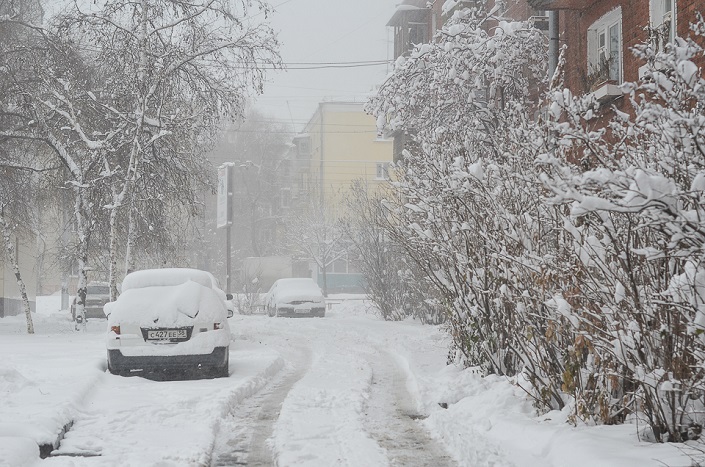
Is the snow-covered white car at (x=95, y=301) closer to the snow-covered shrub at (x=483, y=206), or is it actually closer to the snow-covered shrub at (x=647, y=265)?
the snow-covered shrub at (x=483, y=206)

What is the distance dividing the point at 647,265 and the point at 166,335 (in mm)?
7615

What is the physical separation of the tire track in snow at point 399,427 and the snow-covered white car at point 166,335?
2344mm

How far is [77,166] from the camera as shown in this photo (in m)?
22.7

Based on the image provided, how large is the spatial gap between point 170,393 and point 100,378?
5.35ft

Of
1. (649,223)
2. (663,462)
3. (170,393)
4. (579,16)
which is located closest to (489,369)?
(170,393)

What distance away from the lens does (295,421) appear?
905cm

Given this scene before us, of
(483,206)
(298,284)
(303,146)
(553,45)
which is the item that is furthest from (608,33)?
(303,146)

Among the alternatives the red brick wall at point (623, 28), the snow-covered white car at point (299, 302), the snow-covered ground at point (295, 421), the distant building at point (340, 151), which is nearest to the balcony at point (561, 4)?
the red brick wall at point (623, 28)

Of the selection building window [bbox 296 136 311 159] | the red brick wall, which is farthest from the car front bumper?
building window [bbox 296 136 311 159]

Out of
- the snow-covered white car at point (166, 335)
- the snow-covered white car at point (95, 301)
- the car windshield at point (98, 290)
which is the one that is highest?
the snow-covered white car at point (166, 335)

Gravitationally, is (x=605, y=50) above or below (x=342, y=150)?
below

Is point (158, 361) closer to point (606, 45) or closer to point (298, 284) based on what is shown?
point (606, 45)

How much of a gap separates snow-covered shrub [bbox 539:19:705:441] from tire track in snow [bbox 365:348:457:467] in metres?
1.32

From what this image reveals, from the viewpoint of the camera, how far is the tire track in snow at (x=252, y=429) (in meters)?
7.29
